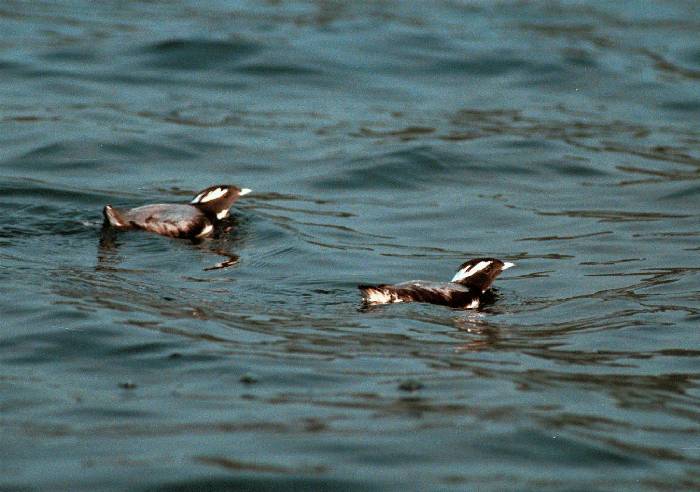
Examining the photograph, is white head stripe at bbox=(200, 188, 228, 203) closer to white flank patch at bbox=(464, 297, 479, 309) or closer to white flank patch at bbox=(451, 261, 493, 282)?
white flank patch at bbox=(451, 261, 493, 282)

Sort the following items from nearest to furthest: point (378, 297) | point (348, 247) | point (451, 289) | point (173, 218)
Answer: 1. point (378, 297)
2. point (451, 289)
3. point (173, 218)
4. point (348, 247)

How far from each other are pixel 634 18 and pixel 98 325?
20.5 metres

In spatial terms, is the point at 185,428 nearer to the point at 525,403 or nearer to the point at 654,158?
the point at 525,403

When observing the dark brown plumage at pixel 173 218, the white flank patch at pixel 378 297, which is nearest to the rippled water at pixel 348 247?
the white flank patch at pixel 378 297

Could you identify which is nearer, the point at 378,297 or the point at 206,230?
the point at 378,297

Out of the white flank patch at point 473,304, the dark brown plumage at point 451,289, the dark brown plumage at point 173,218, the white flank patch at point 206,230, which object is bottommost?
the white flank patch at point 206,230

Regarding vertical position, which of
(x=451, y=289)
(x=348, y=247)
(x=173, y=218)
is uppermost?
(x=451, y=289)

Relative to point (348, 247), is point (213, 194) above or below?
above

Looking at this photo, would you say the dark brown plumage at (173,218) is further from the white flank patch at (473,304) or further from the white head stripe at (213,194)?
the white flank patch at (473,304)

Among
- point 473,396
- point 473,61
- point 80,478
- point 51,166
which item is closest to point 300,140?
point 51,166

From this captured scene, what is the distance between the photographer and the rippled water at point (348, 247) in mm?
7398

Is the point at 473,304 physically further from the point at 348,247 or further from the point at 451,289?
the point at 348,247

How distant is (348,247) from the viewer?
13742mm

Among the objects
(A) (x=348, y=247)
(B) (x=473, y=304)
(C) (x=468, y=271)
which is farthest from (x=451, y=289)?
(A) (x=348, y=247)
